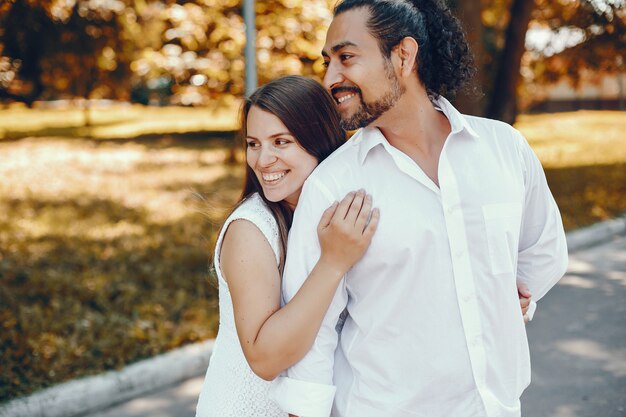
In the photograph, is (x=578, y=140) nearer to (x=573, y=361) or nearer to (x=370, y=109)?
(x=573, y=361)

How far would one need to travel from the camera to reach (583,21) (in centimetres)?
1073

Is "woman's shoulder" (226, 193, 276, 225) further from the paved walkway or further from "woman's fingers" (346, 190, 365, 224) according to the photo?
the paved walkway

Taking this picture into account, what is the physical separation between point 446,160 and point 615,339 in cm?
382

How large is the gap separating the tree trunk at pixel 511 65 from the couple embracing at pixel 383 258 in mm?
10267

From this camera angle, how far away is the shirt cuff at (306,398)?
1.76 m

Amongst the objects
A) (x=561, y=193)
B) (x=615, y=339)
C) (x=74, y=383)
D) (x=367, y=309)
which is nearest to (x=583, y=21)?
(x=561, y=193)

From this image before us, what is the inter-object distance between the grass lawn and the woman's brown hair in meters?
0.35

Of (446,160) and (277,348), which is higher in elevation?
(446,160)

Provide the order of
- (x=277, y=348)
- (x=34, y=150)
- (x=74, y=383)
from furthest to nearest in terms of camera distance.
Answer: (x=34, y=150) → (x=74, y=383) → (x=277, y=348)

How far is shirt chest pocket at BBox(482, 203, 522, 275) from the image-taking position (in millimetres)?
1827

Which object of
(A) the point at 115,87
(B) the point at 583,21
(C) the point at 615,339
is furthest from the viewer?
(A) the point at 115,87

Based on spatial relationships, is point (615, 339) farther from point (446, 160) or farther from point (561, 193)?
point (561, 193)

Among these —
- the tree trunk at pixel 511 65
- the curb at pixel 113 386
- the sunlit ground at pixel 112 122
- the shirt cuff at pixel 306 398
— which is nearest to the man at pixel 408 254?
the shirt cuff at pixel 306 398

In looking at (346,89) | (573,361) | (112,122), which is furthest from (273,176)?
(112,122)
